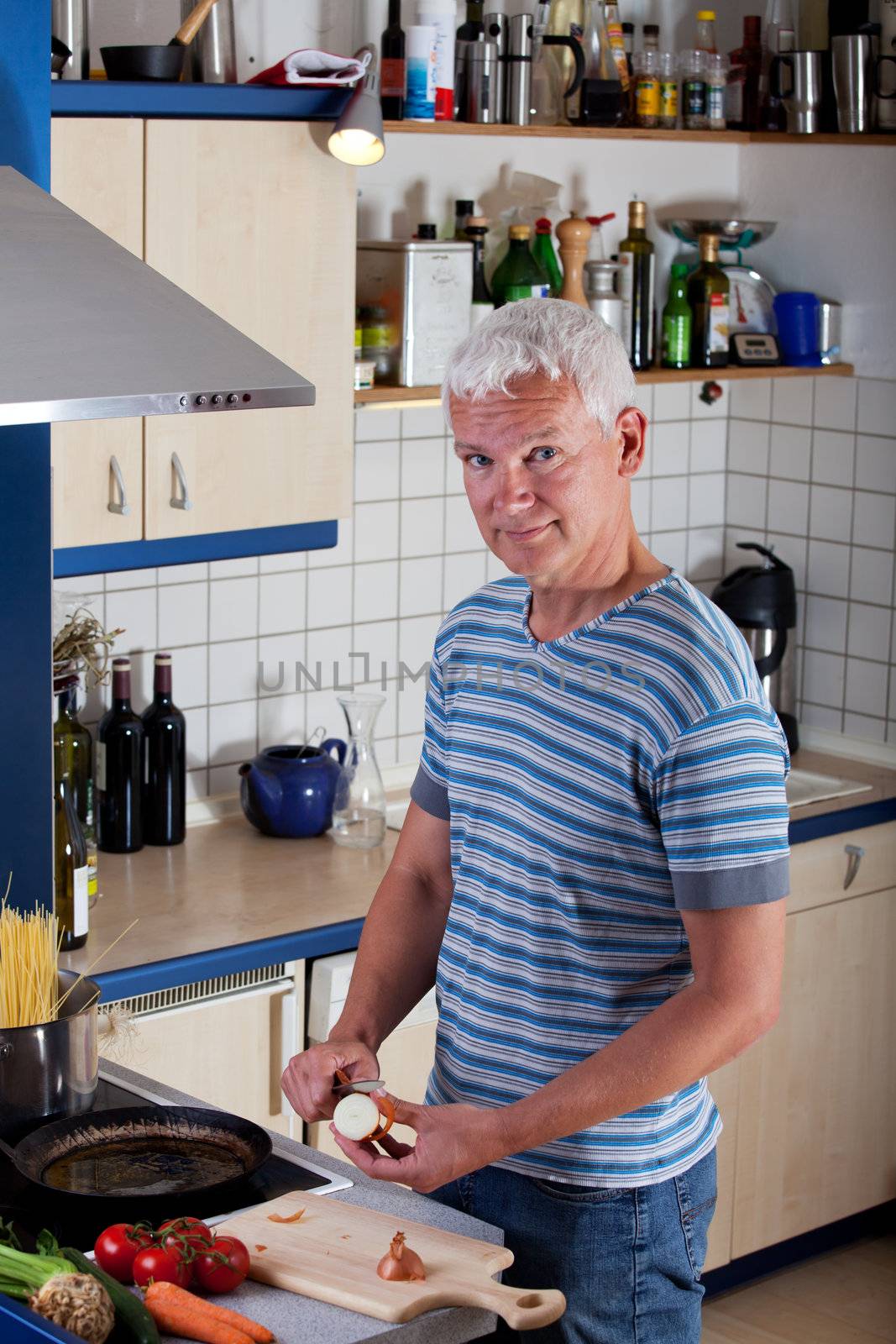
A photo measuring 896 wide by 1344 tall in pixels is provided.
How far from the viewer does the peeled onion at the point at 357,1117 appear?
162 cm

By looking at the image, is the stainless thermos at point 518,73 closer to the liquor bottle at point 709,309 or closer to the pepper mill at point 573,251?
the pepper mill at point 573,251

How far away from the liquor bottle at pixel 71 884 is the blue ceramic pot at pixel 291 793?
1.86 feet

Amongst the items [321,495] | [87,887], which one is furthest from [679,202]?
[87,887]

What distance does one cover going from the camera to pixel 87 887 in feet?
8.96

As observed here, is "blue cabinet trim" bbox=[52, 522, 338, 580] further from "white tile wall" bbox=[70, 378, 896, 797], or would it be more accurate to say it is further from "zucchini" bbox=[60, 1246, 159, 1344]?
"zucchini" bbox=[60, 1246, 159, 1344]

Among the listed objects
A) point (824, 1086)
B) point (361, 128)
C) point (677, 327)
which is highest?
point (361, 128)

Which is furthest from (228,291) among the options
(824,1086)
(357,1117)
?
(824,1086)

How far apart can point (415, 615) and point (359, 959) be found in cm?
173

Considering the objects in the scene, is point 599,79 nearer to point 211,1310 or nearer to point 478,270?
point 478,270

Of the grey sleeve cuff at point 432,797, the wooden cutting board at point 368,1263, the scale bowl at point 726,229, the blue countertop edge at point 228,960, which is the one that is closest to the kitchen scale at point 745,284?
the scale bowl at point 726,229

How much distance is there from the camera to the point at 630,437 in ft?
5.92

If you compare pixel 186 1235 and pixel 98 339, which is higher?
pixel 98 339

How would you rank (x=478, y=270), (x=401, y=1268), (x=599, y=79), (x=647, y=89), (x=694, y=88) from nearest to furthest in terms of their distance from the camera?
(x=401, y=1268), (x=478, y=270), (x=599, y=79), (x=647, y=89), (x=694, y=88)

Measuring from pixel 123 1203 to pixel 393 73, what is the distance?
2.22 m
